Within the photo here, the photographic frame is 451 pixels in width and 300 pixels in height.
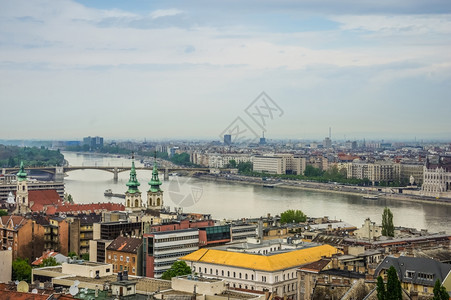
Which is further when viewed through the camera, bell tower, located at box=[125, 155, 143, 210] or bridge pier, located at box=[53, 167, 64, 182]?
bridge pier, located at box=[53, 167, 64, 182]

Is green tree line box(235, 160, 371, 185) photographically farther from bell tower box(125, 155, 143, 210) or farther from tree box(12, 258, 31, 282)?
tree box(12, 258, 31, 282)

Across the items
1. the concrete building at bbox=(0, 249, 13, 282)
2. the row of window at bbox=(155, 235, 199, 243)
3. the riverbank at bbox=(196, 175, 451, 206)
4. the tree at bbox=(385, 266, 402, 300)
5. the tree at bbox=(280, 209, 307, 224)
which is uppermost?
the tree at bbox=(385, 266, 402, 300)

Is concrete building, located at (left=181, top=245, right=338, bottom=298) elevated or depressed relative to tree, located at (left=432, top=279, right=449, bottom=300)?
depressed

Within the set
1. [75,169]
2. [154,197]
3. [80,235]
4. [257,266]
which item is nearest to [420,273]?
[257,266]

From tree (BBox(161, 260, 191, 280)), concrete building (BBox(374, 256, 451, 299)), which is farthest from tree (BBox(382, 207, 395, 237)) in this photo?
concrete building (BBox(374, 256, 451, 299))

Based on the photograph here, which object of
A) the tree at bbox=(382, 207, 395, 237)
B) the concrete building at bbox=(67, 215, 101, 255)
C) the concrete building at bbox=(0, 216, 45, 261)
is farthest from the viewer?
the tree at bbox=(382, 207, 395, 237)

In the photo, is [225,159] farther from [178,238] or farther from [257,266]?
[257,266]

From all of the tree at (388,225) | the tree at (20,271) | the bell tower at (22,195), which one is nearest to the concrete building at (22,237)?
the tree at (20,271)
